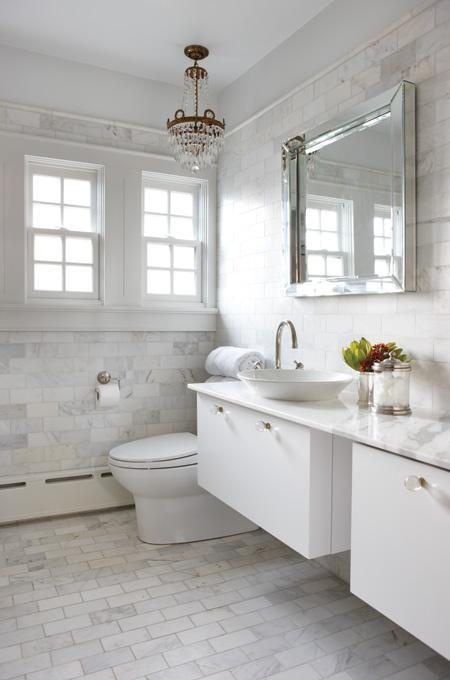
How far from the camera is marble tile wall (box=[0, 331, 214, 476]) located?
3.04 meters

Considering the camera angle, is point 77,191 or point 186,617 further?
point 77,191

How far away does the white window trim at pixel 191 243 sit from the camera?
3.41m

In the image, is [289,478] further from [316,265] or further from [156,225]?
[156,225]

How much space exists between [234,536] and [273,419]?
1.21 metres

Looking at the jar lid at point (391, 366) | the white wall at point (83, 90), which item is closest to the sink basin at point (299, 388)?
the jar lid at point (391, 366)

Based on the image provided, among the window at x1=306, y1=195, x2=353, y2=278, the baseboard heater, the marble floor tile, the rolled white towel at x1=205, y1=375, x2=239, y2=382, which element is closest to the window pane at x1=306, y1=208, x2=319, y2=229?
the window at x1=306, y1=195, x2=353, y2=278

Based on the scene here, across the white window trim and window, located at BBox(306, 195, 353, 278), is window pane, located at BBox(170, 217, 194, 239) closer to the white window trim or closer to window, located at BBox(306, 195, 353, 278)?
the white window trim

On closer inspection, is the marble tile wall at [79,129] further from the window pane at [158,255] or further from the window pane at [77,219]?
the window pane at [158,255]

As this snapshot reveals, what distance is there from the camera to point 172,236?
350 centimetres

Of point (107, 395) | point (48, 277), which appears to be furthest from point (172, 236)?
point (107, 395)

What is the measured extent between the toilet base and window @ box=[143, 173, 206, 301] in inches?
51.2

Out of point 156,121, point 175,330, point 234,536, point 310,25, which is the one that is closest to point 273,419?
point 234,536

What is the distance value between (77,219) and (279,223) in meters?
1.25

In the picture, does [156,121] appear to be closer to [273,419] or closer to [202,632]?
[273,419]
